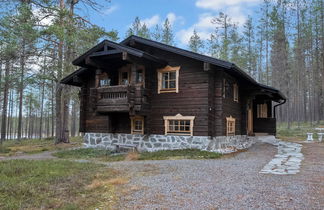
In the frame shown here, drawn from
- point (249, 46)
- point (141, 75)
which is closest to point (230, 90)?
point (141, 75)

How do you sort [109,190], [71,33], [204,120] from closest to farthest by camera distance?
[109,190] < [204,120] < [71,33]

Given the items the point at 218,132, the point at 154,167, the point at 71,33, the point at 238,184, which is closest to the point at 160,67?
the point at 218,132

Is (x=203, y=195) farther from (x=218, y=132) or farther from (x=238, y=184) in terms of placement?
(x=218, y=132)

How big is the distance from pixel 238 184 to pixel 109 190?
2.86 metres

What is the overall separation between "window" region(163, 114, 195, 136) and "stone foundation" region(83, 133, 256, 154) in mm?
275

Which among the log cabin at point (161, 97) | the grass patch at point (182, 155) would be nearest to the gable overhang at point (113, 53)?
the log cabin at point (161, 97)

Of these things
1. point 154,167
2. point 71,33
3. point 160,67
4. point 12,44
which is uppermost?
point 71,33

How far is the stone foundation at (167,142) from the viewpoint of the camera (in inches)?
424

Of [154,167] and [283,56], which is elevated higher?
[283,56]

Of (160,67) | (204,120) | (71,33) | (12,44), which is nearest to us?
(204,120)

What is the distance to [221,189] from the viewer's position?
4.90 m

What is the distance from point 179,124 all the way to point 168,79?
2.37 m

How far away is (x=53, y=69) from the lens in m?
15.5

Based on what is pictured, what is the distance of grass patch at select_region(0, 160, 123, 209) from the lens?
4.04 metres
